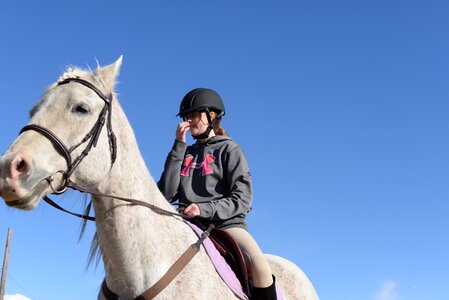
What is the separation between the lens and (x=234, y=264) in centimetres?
448

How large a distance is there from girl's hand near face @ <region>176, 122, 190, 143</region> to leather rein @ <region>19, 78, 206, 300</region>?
0.86 metres

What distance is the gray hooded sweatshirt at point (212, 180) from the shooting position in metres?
4.57

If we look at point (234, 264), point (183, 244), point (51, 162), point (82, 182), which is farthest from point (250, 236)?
point (51, 162)

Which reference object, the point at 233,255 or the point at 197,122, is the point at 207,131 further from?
the point at 233,255

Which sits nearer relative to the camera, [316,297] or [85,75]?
[85,75]

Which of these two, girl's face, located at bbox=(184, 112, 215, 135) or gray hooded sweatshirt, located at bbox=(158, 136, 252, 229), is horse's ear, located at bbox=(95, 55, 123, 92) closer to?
gray hooded sweatshirt, located at bbox=(158, 136, 252, 229)

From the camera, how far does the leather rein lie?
335cm

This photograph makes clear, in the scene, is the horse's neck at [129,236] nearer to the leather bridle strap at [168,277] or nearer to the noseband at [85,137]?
the leather bridle strap at [168,277]

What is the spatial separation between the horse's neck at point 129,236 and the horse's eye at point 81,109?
0.42 m

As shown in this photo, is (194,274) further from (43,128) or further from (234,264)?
(43,128)

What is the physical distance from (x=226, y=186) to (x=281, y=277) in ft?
5.54

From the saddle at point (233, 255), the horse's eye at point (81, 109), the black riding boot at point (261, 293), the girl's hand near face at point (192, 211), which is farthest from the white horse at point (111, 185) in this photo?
the black riding boot at point (261, 293)

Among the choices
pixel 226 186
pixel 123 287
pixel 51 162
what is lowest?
pixel 123 287

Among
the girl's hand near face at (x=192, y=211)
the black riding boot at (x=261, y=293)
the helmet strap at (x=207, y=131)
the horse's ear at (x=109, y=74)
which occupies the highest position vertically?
the helmet strap at (x=207, y=131)
